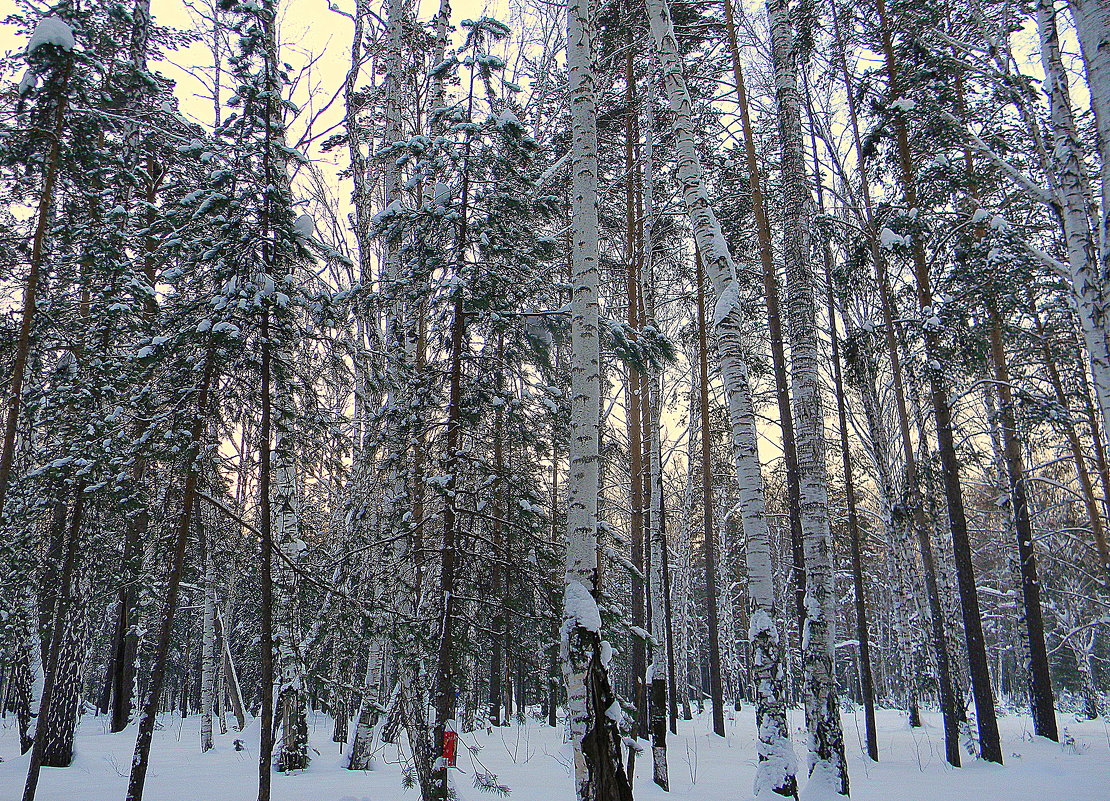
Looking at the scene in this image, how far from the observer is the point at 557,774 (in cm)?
984

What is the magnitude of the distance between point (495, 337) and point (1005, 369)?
11424mm

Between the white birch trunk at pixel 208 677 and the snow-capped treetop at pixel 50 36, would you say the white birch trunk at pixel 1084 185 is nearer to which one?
the snow-capped treetop at pixel 50 36

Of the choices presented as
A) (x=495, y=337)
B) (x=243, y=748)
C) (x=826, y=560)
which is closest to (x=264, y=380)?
(x=495, y=337)

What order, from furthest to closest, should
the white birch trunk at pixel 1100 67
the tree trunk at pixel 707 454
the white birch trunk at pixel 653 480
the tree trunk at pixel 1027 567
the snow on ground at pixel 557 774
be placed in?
1. the tree trunk at pixel 707 454
2. the tree trunk at pixel 1027 567
3. the white birch trunk at pixel 653 480
4. the snow on ground at pixel 557 774
5. the white birch trunk at pixel 1100 67

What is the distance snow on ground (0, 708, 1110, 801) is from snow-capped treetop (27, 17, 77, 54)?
8696mm

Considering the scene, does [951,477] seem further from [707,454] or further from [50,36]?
[50,36]

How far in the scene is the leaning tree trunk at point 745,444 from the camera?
5758mm

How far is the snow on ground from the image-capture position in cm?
773

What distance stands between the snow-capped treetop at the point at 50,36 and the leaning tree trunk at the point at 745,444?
672 centimetres

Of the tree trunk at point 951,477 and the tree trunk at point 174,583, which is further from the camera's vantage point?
the tree trunk at point 951,477

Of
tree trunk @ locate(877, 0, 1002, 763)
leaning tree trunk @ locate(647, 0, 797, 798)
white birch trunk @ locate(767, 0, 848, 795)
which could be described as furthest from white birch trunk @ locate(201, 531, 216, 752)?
tree trunk @ locate(877, 0, 1002, 763)

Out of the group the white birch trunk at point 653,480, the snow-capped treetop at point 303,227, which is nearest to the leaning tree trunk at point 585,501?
the white birch trunk at point 653,480

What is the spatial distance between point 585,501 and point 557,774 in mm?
6816

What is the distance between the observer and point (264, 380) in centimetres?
684
